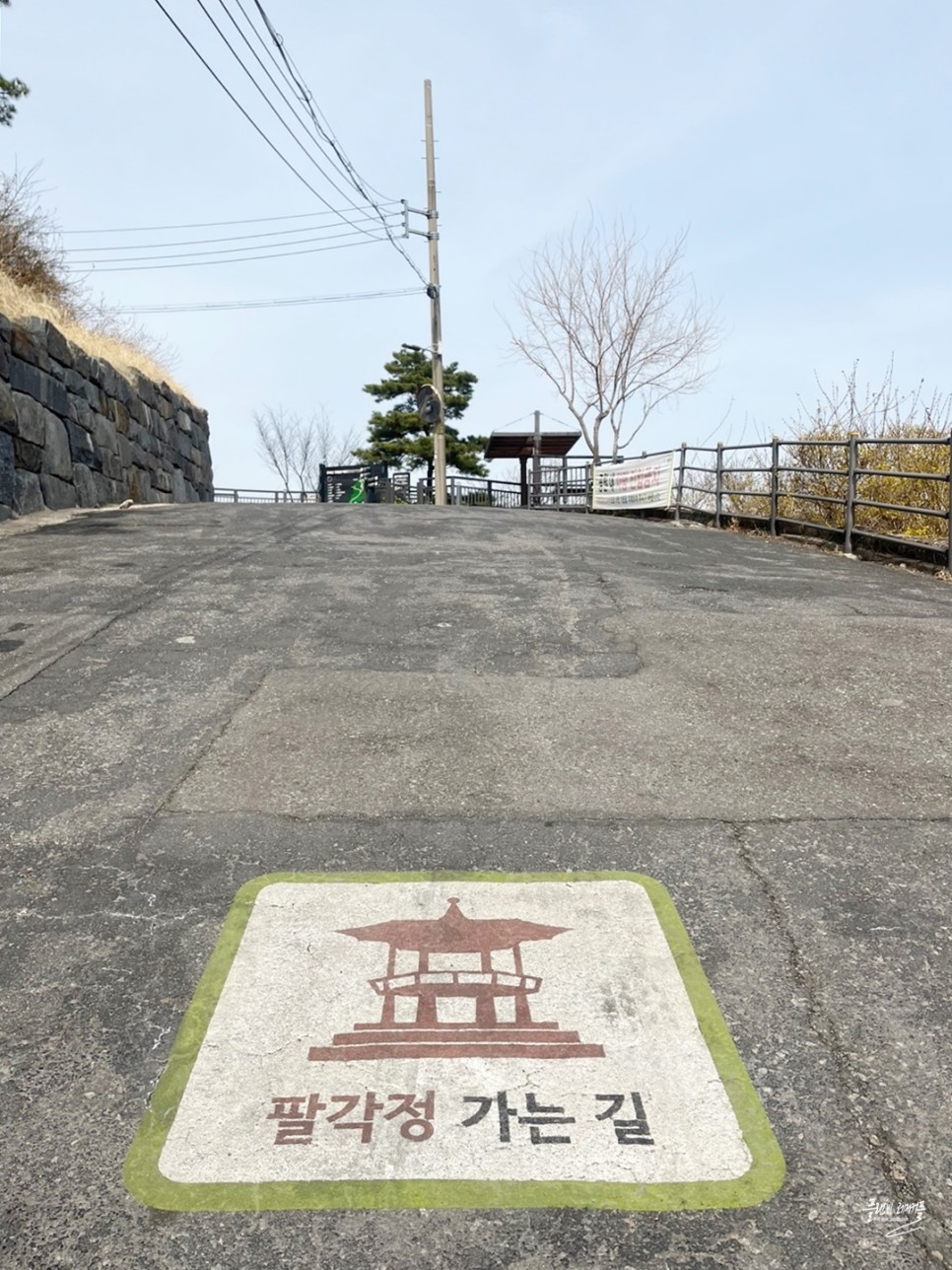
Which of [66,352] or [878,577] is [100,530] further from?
[878,577]

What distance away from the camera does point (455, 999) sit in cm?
265

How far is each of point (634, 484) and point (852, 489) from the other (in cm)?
1020

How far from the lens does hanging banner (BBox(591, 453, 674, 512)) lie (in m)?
20.2

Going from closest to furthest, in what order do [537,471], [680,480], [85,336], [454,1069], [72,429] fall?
1. [454,1069]
2. [72,429]
3. [85,336]
4. [680,480]
5. [537,471]

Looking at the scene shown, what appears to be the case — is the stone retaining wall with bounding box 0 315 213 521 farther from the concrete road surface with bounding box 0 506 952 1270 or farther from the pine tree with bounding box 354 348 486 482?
the pine tree with bounding box 354 348 486 482

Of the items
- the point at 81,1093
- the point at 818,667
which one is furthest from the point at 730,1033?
the point at 818,667

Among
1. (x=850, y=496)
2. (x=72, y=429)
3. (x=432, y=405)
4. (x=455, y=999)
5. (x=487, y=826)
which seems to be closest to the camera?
(x=455, y=999)

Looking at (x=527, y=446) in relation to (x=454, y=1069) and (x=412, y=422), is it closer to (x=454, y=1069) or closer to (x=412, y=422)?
(x=412, y=422)

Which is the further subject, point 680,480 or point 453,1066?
point 680,480

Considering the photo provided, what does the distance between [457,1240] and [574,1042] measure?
64cm

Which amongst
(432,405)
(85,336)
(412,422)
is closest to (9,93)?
(85,336)

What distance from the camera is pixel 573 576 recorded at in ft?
29.2

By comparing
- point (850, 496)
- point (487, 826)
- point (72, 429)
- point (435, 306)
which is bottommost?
point (487, 826)

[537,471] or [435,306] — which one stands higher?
[435,306]
